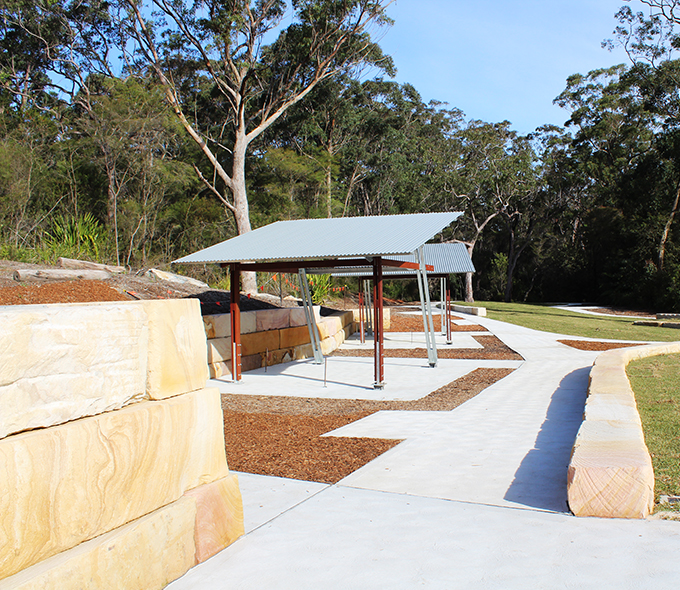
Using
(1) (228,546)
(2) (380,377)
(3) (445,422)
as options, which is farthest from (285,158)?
(1) (228,546)

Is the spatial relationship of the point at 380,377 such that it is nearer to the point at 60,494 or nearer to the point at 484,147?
the point at 60,494

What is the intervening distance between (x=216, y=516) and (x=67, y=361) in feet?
4.36

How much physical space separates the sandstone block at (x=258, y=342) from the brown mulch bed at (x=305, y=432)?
264 centimetres

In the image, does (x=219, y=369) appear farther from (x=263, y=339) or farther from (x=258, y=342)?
(x=263, y=339)

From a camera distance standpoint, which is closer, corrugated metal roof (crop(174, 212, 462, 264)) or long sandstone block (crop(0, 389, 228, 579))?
long sandstone block (crop(0, 389, 228, 579))

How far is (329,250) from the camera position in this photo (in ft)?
28.5

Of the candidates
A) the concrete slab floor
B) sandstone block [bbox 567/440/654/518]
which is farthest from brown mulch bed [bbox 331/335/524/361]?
sandstone block [bbox 567/440/654/518]

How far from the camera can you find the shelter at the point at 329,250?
28.5 ft

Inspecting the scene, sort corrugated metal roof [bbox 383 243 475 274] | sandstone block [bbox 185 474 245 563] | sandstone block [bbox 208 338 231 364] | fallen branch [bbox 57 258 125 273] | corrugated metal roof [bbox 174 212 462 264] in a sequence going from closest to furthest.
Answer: sandstone block [bbox 185 474 245 563] < corrugated metal roof [bbox 174 212 462 264] < sandstone block [bbox 208 338 231 364] < fallen branch [bbox 57 258 125 273] < corrugated metal roof [bbox 383 243 475 274]

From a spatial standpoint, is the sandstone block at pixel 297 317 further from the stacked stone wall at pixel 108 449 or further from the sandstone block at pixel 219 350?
the stacked stone wall at pixel 108 449

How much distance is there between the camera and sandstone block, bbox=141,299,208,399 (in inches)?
110

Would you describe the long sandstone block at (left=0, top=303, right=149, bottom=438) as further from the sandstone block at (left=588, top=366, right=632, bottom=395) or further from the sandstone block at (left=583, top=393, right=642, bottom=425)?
the sandstone block at (left=588, top=366, right=632, bottom=395)

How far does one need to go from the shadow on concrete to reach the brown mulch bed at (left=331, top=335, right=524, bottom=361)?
5.13 m

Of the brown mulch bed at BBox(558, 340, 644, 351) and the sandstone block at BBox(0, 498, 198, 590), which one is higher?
the sandstone block at BBox(0, 498, 198, 590)
